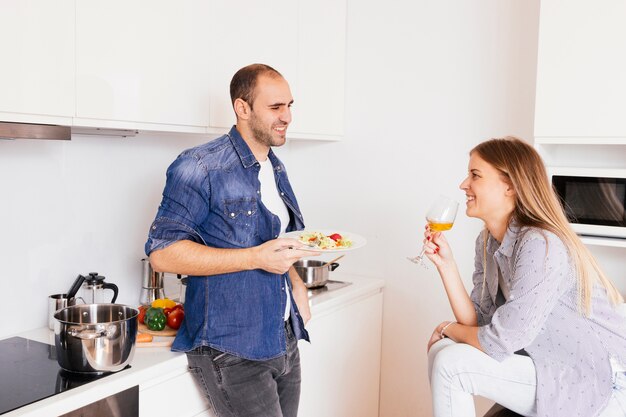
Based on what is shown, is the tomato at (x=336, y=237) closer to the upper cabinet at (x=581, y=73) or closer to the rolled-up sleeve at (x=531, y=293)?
the rolled-up sleeve at (x=531, y=293)

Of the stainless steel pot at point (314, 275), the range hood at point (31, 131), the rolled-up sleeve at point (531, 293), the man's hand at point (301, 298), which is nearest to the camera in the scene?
the range hood at point (31, 131)

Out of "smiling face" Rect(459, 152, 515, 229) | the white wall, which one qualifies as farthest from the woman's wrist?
the white wall

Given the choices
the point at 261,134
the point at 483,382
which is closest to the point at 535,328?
the point at 483,382

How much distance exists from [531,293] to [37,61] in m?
1.48

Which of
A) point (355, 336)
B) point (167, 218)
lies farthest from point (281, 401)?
point (355, 336)

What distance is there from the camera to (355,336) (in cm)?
287

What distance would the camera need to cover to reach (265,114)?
6.37 ft

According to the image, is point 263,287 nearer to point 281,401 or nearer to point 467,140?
point 281,401

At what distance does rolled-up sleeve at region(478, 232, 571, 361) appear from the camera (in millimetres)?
1753

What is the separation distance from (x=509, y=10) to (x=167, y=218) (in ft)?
5.79

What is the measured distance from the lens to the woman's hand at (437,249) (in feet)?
6.75

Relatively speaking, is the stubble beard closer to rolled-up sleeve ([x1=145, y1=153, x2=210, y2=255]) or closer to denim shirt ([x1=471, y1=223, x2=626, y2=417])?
rolled-up sleeve ([x1=145, y1=153, x2=210, y2=255])

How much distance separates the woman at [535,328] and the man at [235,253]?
1.66ft

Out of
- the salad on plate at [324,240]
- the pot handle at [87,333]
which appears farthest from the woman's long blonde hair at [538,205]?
the pot handle at [87,333]
